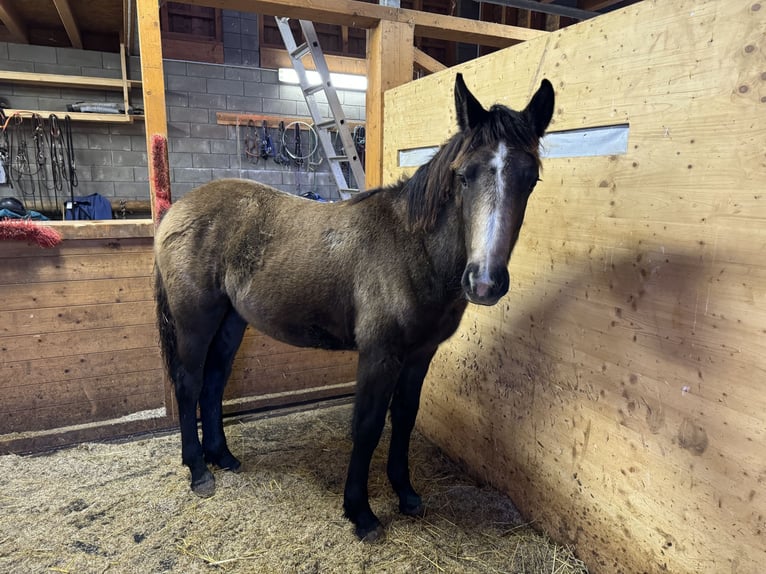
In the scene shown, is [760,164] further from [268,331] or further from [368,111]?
[368,111]

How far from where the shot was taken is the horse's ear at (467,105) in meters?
1.38

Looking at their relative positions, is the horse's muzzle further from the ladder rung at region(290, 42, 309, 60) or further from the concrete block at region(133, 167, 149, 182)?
the concrete block at region(133, 167, 149, 182)

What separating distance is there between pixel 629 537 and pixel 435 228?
49.3 inches

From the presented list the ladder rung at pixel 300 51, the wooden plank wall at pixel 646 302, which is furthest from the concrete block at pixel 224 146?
the wooden plank wall at pixel 646 302

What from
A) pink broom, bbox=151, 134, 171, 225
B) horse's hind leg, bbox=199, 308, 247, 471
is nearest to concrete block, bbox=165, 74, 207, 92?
pink broom, bbox=151, 134, 171, 225

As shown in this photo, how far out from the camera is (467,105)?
Answer: 1.38m

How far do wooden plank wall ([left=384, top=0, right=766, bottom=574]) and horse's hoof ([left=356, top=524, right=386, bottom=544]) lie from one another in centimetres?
63

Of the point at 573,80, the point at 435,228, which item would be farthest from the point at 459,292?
the point at 573,80

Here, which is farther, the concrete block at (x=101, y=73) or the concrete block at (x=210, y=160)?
the concrete block at (x=210, y=160)

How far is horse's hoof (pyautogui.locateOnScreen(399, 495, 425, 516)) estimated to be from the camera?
6.75ft

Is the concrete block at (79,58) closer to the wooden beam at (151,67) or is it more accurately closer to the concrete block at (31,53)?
the concrete block at (31,53)

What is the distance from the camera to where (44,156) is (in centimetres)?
561

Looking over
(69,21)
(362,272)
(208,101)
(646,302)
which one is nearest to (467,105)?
(362,272)

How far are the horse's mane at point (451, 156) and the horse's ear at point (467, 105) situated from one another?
2 centimetres
